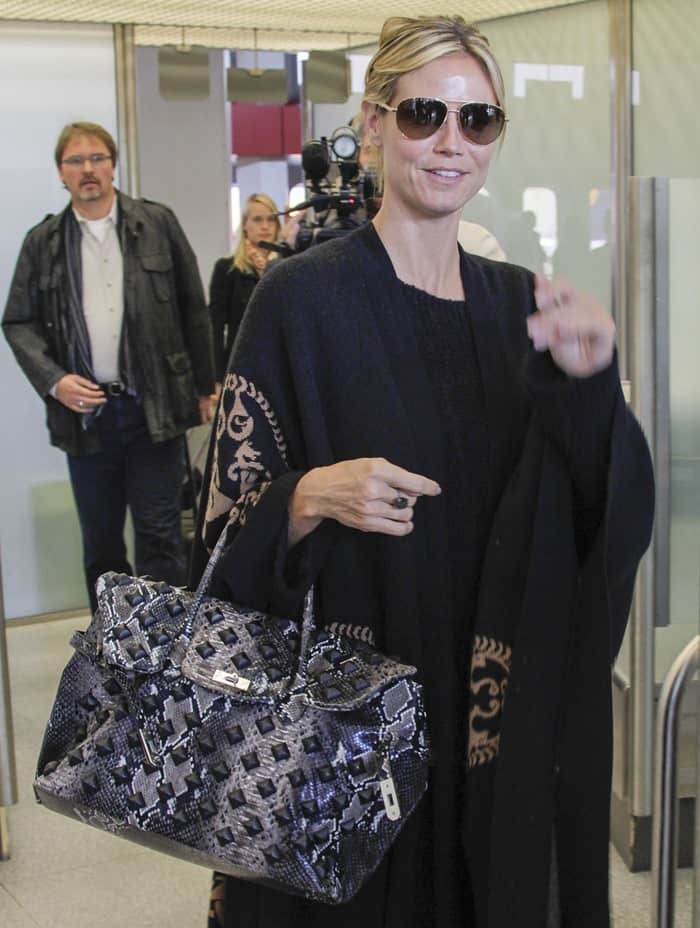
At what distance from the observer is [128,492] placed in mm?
4902

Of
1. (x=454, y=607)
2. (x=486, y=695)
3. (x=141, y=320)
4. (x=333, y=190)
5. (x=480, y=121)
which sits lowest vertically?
(x=486, y=695)

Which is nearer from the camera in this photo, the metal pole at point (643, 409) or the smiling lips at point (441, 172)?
the smiling lips at point (441, 172)

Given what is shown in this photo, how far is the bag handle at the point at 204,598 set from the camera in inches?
66.1

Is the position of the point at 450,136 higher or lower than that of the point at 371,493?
higher

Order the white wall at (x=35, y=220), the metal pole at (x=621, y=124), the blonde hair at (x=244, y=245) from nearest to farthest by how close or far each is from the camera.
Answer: the metal pole at (x=621, y=124)
the white wall at (x=35, y=220)
the blonde hair at (x=244, y=245)

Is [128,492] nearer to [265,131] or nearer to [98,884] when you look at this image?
[98,884]

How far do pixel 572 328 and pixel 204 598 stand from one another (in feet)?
1.85

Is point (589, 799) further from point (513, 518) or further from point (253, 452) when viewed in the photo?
point (253, 452)

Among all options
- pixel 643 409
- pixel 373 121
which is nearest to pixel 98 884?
pixel 643 409

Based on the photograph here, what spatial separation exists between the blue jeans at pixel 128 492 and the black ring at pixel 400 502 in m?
3.28

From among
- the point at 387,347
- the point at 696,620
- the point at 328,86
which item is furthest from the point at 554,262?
the point at 387,347

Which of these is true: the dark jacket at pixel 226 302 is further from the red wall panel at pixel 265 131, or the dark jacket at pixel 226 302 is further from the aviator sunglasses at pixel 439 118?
the red wall panel at pixel 265 131

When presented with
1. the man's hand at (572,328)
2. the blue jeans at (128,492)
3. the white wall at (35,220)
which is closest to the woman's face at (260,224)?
the white wall at (35,220)

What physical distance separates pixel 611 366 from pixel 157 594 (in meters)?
0.61
